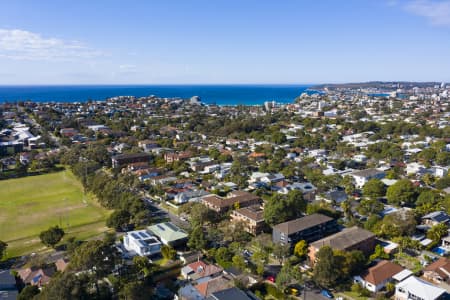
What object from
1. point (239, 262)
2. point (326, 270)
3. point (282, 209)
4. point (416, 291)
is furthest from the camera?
point (282, 209)

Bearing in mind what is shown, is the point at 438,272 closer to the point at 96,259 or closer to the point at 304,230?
the point at 304,230

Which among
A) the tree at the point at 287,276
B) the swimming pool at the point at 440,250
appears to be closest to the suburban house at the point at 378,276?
the tree at the point at 287,276

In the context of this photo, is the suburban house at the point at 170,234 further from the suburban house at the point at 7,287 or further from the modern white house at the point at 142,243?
the suburban house at the point at 7,287

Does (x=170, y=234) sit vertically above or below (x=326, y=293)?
above

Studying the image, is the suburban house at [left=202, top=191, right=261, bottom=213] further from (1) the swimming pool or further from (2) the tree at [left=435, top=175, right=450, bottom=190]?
(2) the tree at [left=435, top=175, right=450, bottom=190]

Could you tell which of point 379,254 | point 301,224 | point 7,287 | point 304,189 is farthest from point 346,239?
point 7,287

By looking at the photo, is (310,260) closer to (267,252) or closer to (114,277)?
(267,252)
